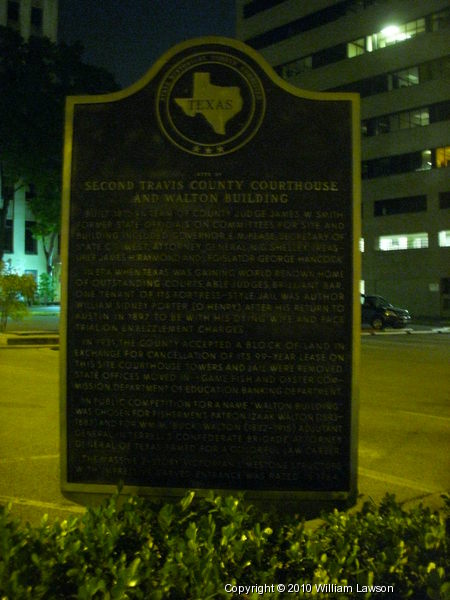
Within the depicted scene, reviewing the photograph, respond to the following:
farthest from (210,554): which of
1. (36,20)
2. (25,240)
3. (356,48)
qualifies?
(36,20)

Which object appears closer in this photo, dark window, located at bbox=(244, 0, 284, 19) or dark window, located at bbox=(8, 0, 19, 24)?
dark window, located at bbox=(244, 0, 284, 19)

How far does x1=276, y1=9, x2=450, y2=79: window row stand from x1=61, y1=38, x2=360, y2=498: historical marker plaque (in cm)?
4765

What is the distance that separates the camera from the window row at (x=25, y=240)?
60.2 m

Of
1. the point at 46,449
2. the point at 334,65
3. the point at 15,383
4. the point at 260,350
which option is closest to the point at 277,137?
the point at 260,350

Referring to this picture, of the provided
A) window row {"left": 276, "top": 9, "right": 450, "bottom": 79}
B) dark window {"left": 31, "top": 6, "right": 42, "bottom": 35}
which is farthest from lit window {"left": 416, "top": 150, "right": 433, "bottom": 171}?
dark window {"left": 31, "top": 6, "right": 42, "bottom": 35}

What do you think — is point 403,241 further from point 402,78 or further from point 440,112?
point 402,78

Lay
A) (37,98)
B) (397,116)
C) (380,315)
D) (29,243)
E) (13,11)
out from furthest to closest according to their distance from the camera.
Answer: (13,11)
(29,243)
(397,116)
(37,98)
(380,315)

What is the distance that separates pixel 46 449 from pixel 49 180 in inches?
1527

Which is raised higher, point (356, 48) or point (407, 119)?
point (356, 48)

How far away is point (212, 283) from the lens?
3.62m

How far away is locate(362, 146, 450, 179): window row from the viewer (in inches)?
1828

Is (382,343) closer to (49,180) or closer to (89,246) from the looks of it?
(89,246)

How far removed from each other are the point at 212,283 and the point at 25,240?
6133 centimetres

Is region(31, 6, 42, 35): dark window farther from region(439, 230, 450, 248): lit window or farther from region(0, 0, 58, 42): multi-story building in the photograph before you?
region(439, 230, 450, 248): lit window
